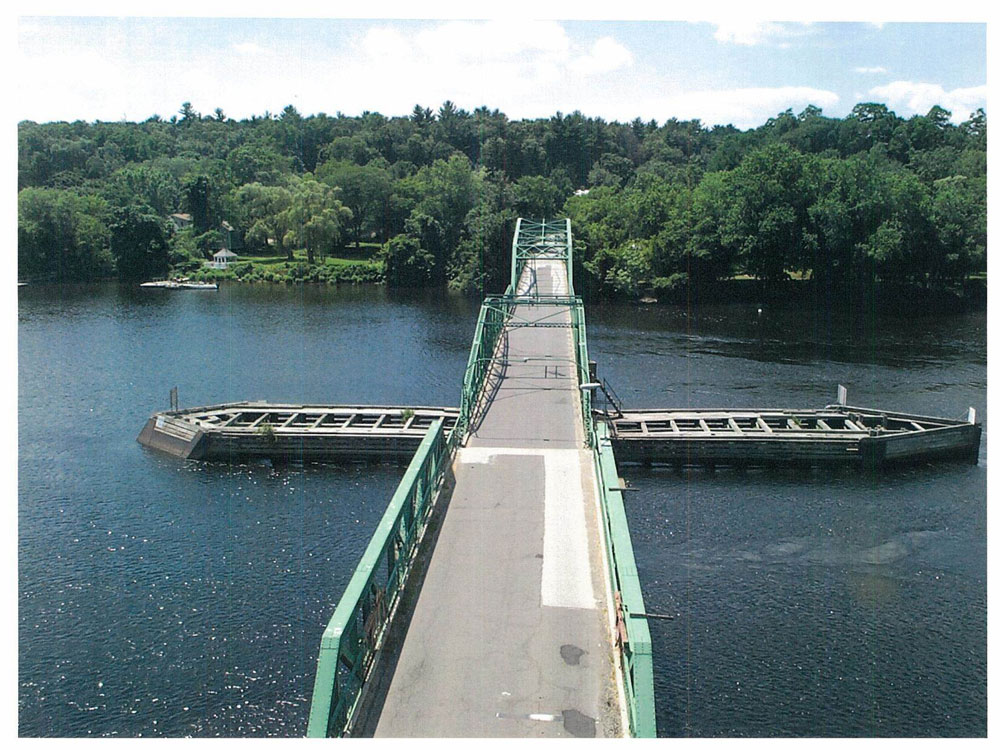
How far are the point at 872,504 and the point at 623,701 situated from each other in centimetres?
2362

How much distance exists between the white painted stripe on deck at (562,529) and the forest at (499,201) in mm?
65215

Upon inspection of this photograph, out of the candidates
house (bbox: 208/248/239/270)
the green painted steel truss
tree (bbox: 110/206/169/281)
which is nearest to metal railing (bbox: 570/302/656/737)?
the green painted steel truss

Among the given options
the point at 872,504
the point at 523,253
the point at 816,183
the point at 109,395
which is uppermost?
the point at 816,183

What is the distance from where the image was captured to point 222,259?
118m

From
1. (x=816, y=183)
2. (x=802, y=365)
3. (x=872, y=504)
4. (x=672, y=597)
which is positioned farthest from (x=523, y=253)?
(x=672, y=597)

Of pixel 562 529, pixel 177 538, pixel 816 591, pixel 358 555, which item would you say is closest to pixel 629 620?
pixel 562 529

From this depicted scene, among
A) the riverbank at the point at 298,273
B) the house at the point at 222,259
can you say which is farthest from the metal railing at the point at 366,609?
the house at the point at 222,259

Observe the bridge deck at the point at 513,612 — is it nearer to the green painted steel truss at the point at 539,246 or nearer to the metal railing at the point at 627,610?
the metal railing at the point at 627,610

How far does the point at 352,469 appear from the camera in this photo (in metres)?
40.0

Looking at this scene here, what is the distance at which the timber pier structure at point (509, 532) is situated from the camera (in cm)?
1538

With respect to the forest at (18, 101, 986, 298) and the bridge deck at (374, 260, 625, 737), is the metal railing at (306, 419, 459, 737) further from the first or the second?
the forest at (18, 101, 986, 298)

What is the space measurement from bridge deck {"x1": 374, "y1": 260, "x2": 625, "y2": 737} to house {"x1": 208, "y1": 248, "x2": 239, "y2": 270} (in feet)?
310

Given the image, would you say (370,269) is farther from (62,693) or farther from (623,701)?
(623,701)

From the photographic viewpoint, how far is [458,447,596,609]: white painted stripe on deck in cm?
1914
